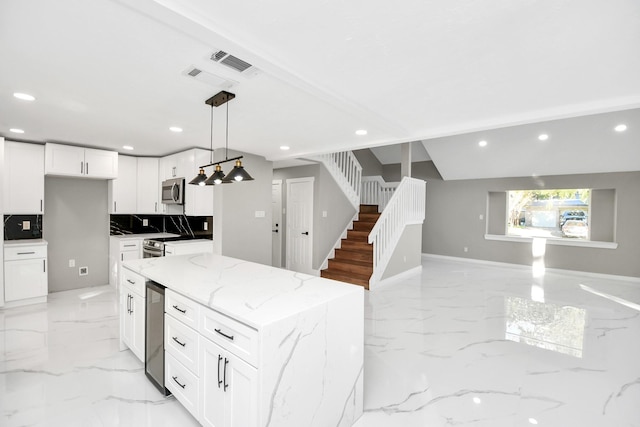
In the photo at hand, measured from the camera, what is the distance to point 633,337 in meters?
3.38

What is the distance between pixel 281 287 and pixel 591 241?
7.63 m

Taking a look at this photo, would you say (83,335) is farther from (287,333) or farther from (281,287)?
(287,333)

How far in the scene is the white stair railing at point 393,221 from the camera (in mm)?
5375

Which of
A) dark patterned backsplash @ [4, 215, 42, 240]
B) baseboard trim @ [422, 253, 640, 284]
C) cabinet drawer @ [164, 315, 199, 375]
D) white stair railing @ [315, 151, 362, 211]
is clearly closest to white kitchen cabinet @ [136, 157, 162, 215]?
dark patterned backsplash @ [4, 215, 42, 240]

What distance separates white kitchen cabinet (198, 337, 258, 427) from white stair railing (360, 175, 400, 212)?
21.1ft

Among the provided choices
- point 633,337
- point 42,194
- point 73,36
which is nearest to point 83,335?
point 42,194

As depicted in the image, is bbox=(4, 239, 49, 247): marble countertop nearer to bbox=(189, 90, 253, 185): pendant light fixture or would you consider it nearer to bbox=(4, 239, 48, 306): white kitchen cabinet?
bbox=(4, 239, 48, 306): white kitchen cabinet

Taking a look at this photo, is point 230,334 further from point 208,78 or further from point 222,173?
point 208,78

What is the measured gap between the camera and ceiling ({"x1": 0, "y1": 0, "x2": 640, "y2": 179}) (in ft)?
5.04

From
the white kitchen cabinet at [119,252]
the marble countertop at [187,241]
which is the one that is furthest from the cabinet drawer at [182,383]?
the white kitchen cabinet at [119,252]

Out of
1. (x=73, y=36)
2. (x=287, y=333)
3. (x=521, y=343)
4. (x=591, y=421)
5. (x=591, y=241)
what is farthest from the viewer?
(x=591, y=241)

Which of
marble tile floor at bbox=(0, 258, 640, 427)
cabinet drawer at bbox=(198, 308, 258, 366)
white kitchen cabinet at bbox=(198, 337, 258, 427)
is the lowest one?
marble tile floor at bbox=(0, 258, 640, 427)

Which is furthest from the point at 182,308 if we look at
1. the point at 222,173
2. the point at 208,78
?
the point at 208,78

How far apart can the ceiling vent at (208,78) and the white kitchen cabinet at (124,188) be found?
3763 millimetres
